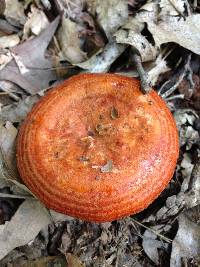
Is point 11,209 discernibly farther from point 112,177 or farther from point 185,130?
point 185,130

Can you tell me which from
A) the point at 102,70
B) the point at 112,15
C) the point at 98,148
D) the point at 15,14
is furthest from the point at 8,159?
the point at 112,15

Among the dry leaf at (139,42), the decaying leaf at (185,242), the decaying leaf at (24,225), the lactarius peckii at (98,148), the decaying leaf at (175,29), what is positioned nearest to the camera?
the lactarius peckii at (98,148)

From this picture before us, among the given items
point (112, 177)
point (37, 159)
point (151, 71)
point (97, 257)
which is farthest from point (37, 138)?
point (151, 71)

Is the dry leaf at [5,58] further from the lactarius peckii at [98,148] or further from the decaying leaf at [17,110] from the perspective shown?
the lactarius peckii at [98,148]

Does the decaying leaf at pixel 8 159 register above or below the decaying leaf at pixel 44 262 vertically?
above

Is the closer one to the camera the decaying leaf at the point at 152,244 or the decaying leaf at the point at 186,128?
the decaying leaf at the point at 152,244

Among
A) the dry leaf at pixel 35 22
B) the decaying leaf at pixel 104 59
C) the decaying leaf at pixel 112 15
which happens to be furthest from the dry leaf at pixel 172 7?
the dry leaf at pixel 35 22

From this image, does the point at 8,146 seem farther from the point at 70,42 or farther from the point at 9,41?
the point at 70,42

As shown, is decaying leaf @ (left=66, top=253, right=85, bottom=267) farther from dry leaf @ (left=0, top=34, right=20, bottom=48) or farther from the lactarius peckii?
dry leaf @ (left=0, top=34, right=20, bottom=48)
